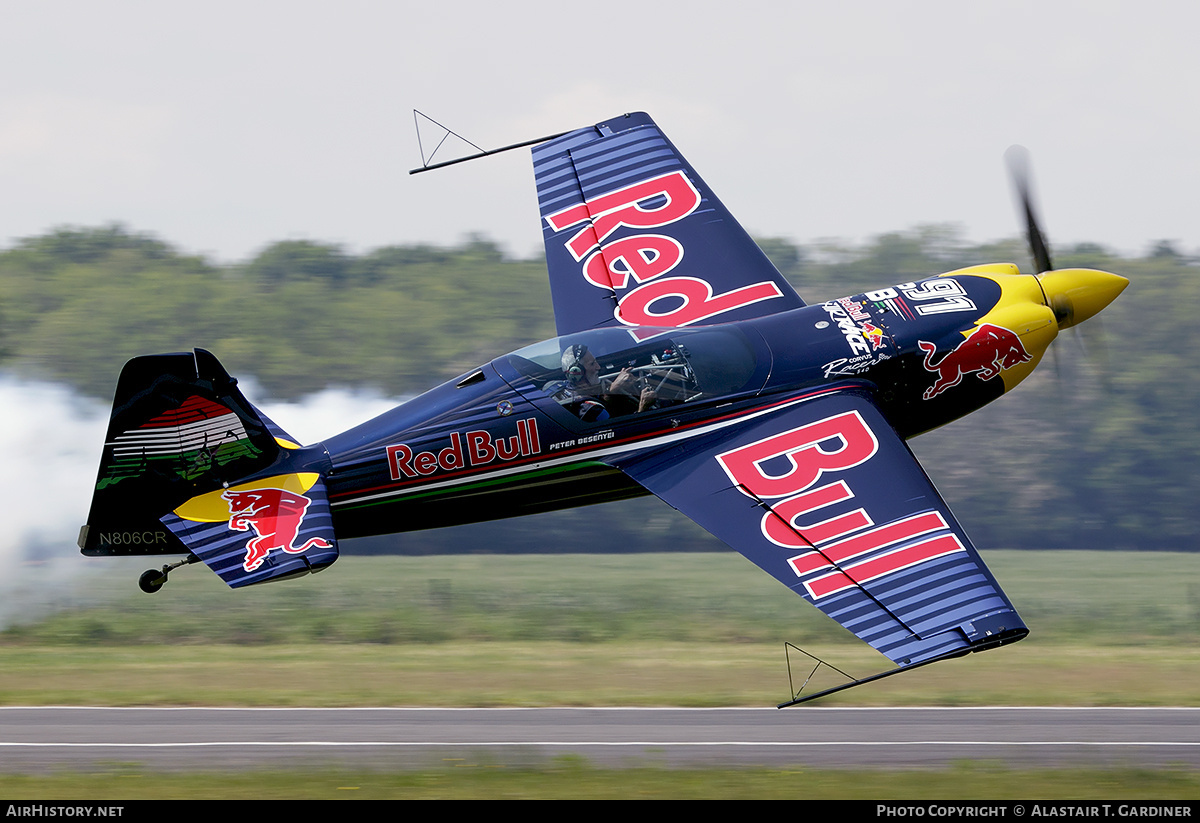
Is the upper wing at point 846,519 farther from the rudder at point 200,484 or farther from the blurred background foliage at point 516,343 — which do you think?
the blurred background foliage at point 516,343

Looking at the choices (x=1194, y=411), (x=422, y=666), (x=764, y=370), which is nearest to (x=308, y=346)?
(x=422, y=666)

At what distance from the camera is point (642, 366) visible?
12727mm

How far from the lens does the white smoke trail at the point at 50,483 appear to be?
19.9 m

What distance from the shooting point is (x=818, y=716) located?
1634 centimetres

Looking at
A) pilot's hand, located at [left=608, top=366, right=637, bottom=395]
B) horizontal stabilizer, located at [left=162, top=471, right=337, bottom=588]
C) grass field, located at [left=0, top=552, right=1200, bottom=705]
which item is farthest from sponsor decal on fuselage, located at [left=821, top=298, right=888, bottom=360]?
horizontal stabilizer, located at [left=162, top=471, right=337, bottom=588]

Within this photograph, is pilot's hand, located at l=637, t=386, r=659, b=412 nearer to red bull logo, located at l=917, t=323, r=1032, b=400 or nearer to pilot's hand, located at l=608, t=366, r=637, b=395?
pilot's hand, located at l=608, t=366, r=637, b=395

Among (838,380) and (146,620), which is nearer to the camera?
(838,380)

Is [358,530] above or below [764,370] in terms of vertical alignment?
below

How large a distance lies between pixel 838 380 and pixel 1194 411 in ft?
67.6

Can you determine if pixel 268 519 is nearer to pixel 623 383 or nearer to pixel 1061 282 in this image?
pixel 623 383

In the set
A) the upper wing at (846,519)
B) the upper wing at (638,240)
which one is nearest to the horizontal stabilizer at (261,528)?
the upper wing at (846,519)

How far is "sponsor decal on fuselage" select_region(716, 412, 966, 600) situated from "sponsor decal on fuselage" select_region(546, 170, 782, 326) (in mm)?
2460

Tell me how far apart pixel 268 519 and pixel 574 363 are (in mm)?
3509

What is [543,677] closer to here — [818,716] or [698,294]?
[818,716]
